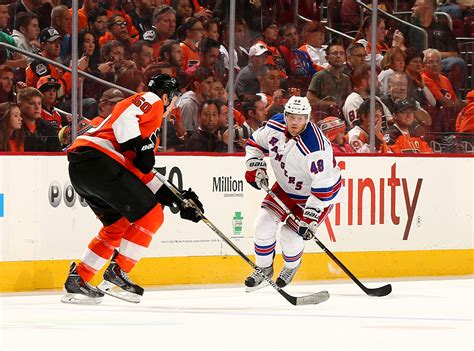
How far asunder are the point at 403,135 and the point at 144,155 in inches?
133

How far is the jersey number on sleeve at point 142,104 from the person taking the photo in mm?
7219

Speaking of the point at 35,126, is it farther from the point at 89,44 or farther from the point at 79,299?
the point at 79,299

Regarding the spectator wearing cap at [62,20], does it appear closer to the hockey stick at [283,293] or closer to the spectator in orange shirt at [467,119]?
the hockey stick at [283,293]

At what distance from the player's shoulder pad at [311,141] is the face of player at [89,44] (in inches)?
65.3

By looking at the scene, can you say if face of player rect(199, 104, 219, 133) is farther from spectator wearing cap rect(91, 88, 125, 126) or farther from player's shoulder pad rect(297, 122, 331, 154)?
player's shoulder pad rect(297, 122, 331, 154)

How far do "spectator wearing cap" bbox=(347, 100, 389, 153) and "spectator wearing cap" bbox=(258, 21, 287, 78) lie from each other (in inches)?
26.2

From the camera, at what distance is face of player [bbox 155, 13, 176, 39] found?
8977 mm

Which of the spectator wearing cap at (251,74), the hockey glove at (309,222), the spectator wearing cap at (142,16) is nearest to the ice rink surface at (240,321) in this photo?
the hockey glove at (309,222)

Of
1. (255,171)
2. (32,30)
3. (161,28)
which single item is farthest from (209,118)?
(32,30)

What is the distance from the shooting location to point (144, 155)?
719 cm

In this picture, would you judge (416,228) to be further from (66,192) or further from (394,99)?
(66,192)

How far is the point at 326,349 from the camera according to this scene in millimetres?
5715

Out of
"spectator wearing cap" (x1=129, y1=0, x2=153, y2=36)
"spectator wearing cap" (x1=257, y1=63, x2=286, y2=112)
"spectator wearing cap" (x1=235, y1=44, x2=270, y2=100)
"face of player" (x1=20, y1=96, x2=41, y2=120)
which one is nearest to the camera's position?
"face of player" (x1=20, y1=96, x2=41, y2=120)

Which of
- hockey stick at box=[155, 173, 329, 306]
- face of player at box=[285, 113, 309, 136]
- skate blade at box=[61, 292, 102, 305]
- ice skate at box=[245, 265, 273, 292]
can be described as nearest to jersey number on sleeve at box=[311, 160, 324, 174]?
face of player at box=[285, 113, 309, 136]
